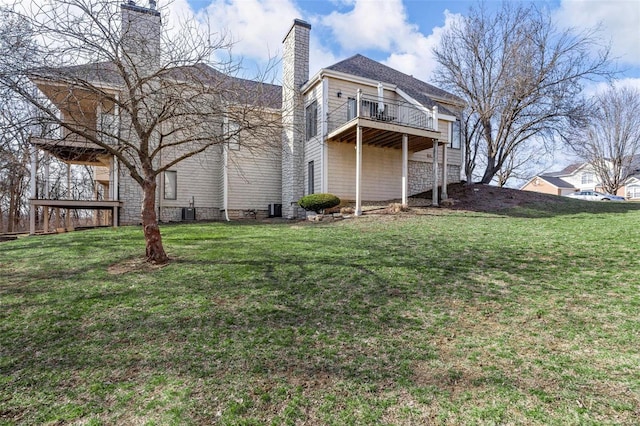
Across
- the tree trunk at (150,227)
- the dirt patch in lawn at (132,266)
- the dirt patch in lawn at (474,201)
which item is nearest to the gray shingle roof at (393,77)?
the dirt patch in lawn at (474,201)

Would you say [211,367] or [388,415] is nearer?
[388,415]

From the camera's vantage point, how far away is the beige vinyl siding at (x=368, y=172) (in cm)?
1315

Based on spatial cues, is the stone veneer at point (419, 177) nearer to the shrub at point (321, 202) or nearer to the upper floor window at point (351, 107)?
the upper floor window at point (351, 107)

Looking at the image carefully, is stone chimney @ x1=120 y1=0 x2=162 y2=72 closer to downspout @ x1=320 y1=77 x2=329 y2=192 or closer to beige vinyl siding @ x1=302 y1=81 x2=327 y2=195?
downspout @ x1=320 y1=77 x2=329 y2=192

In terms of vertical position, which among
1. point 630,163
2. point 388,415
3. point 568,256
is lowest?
point 388,415

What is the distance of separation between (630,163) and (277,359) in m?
32.9

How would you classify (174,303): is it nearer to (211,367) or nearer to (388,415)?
(211,367)

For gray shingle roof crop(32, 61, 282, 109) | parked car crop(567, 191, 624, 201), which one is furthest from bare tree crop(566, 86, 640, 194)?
gray shingle roof crop(32, 61, 282, 109)

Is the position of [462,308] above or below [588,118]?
below

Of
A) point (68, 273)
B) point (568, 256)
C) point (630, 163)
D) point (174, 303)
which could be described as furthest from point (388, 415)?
point (630, 163)

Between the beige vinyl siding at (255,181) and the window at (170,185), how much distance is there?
7.54ft

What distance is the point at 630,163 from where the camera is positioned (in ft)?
82.6

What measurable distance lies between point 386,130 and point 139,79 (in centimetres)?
831

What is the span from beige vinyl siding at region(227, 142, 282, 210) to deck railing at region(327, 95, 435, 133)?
129 inches
